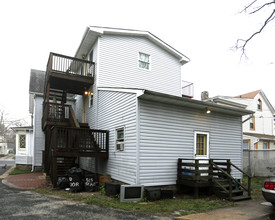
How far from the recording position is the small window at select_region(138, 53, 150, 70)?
1426 centimetres

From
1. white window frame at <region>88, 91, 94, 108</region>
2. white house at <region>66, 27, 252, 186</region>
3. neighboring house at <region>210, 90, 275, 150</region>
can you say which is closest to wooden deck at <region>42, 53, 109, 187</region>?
white window frame at <region>88, 91, 94, 108</region>

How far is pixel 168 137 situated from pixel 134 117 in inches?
65.3

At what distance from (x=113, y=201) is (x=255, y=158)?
39.1 ft

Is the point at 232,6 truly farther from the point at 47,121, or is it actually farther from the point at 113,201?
the point at 47,121

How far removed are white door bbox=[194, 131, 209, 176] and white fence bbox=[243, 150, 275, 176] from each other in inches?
279

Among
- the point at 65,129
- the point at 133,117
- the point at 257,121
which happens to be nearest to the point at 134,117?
the point at 133,117

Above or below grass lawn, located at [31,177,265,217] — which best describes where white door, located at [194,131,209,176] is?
above

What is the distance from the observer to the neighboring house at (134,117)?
338 inches

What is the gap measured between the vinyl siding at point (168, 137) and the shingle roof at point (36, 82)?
13.6m

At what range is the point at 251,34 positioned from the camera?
902 cm

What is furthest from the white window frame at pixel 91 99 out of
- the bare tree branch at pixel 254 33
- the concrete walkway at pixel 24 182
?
the bare tree branch at pixel 254 33

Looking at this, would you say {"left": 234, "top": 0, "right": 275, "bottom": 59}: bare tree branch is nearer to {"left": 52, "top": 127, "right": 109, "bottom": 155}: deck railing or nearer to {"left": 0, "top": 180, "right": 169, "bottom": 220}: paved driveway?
{"left": 52, "top": 127, "right": 109, "bottom": 155}: deck railing

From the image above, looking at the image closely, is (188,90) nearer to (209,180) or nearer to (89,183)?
(209,180)

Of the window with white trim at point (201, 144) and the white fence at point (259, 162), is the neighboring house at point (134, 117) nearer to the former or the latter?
the window with white trim at point (201, 144)
